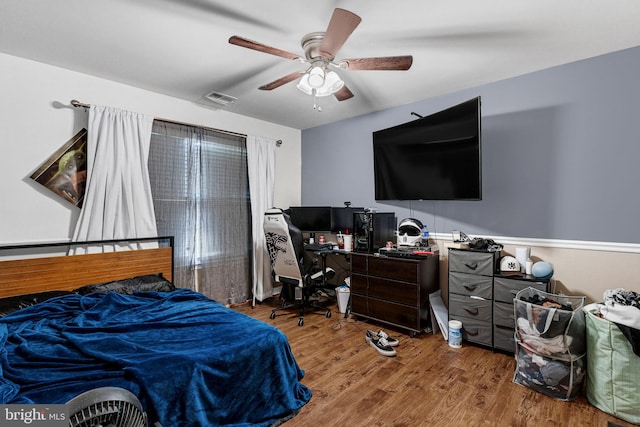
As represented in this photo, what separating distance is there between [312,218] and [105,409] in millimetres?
3305

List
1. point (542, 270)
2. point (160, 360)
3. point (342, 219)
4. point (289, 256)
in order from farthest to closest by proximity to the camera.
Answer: point (342, 219) → point (289, 256) → point (542, 270) → point (160, 360)

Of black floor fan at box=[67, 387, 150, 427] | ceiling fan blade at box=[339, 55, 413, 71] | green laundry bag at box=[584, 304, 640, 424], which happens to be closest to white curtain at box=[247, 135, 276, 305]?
ceiling fan blade at box=[339, 55, 413, 71]

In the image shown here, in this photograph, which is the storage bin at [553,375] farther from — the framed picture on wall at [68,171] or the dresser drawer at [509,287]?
the framed picture on wall at [68,171]

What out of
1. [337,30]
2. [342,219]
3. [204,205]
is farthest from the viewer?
[342,219]

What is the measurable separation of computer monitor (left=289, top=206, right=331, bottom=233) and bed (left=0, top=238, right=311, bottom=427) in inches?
82.7

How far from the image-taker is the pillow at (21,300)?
2.06 metres

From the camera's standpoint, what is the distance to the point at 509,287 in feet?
8.27

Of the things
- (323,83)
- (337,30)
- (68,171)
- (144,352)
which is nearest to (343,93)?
(323,83)

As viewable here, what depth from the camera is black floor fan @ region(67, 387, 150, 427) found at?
973mm

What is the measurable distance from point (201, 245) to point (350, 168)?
223 centimetres

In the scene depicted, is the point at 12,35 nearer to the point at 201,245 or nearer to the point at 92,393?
the point at 201,245

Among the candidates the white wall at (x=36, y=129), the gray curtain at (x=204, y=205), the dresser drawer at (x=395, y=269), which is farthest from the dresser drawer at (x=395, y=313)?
the white wall at (x=36, y=129)

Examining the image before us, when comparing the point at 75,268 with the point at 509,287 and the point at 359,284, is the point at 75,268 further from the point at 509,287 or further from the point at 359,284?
the point at 509,287

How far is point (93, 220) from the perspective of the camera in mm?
2711
